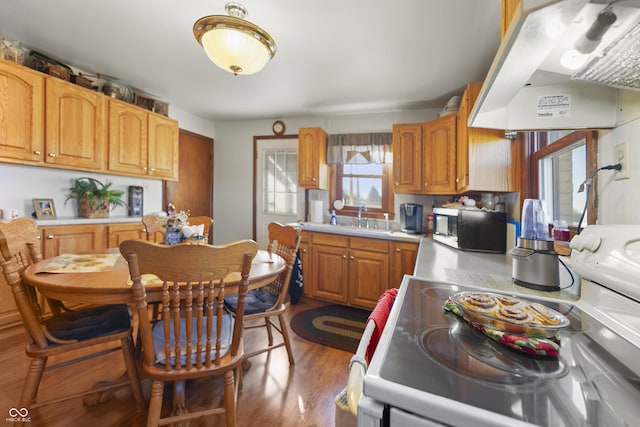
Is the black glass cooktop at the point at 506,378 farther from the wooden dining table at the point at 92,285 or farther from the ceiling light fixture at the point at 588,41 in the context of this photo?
the wooden dining table at the point at 92,285

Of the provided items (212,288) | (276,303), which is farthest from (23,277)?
(276,303)

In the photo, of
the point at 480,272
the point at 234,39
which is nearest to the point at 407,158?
the point at 480,272

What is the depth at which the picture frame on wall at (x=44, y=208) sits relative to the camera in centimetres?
239

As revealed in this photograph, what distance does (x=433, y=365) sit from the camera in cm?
50

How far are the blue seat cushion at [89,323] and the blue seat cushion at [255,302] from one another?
21.6 inches

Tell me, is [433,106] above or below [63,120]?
above

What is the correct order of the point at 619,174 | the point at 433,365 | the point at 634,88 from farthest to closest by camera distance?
the point at 619,174 < the point at 634,88 < the point at 433,365

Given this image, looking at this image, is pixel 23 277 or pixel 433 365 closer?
pixel 433 365

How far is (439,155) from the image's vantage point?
8.77ft

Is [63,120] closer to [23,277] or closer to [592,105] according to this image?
[23,277]

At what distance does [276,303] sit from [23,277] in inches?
49.3

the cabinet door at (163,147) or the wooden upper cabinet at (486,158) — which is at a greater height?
the cabinet door at (163,147)

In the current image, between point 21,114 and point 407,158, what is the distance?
3.53 m

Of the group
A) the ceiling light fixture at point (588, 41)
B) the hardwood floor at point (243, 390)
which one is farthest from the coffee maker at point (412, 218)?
the ceiling light fixture at point (588, 41)
